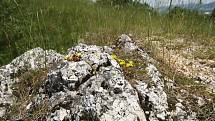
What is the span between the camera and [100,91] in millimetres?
4547

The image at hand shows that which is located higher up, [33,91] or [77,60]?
[77,60]

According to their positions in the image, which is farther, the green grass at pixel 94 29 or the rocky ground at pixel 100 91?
the green grass at pixel 94 29

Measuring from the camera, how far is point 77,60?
525cm

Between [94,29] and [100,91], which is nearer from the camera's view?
[100,91]

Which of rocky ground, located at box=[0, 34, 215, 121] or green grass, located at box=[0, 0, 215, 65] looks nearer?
rocky ground, located at box=[0, 34, 215, 121]

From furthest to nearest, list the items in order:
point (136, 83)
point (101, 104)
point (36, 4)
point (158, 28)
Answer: point (36, 4)
point (158, 28)
point (136, 83)
point (101, 104)

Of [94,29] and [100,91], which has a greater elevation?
[100,91]

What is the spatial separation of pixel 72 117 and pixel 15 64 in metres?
2.10

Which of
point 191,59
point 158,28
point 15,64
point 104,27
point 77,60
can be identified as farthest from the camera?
point 158,28

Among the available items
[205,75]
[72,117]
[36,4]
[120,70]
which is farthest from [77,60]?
[36,4]

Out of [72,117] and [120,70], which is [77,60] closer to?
[120,70]

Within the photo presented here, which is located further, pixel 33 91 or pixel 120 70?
pixel 33 91

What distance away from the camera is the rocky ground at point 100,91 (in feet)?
14.6

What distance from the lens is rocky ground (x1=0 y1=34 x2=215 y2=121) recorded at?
4.46m
